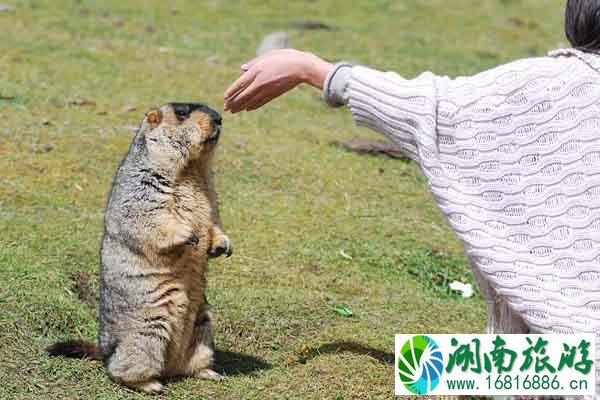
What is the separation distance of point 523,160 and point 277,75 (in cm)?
96

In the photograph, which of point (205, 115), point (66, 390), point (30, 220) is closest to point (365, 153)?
point (30, 220)

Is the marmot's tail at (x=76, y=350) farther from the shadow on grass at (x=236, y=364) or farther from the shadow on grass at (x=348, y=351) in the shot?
the shadow on grass at (x=348, y=351)

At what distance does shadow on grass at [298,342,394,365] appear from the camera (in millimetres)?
4598

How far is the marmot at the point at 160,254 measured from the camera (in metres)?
4.12

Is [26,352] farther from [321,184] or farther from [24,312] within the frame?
[321,184]

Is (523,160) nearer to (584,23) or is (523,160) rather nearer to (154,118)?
(584,23)

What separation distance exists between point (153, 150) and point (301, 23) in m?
7.95

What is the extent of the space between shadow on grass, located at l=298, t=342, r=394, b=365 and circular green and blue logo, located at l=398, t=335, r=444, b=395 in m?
0.71

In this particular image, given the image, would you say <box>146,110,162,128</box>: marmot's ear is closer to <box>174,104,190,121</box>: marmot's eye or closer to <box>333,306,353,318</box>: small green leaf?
<box>174,104,190,121</box>: marmot's eye

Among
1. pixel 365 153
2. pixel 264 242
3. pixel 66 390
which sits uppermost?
pixel 365 153

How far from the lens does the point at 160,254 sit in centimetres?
412

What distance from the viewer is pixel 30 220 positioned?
5.65m

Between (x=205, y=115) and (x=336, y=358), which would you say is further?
(x=336, y=358)

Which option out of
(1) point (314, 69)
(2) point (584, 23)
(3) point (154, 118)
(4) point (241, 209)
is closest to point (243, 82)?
(1) point (314, 69)
